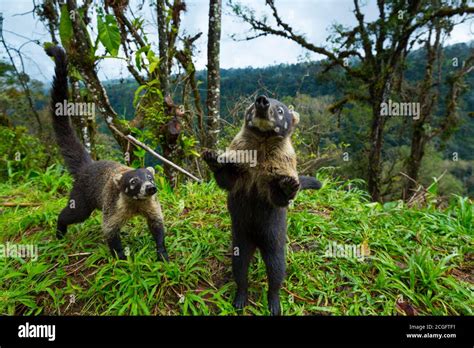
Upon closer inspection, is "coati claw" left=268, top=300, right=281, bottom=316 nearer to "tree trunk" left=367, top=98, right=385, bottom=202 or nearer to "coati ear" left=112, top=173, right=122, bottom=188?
"coati ear" left=112, top=173, right=122, bottom=188

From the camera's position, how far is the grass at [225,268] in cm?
318

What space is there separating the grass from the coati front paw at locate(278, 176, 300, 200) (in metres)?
1.16

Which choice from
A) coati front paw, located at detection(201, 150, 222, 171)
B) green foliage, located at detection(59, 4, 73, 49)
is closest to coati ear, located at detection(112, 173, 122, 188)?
coati front paw, located at detection(201, 150, 222, 171)

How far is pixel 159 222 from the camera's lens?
12.1ft

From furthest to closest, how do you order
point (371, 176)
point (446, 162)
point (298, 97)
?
point (446, 162), point (371, 176), point (298, 97)

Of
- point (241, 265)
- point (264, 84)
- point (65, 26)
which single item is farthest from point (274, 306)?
point (264, 84)

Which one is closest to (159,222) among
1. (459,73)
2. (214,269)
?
(214,269)

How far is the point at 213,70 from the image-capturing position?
5793 millimetres

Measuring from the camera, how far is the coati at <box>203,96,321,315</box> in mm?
2863

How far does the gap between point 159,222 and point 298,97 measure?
5004 millimetres
